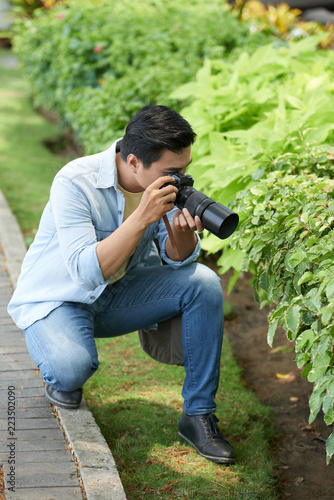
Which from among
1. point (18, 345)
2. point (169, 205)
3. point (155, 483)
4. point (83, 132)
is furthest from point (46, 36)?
point (155, 483)

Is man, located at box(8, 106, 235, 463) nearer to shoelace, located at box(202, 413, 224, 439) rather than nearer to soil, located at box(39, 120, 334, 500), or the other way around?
shoelace, located at box(202, 413, 224, 439)

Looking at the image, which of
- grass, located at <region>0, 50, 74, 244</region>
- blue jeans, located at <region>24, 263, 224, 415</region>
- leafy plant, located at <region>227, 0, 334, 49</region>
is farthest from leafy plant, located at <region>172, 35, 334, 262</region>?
leafy plant, located at <region>227, 0, 334, 49</region>

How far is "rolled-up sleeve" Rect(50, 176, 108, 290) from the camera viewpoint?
2.42 metres

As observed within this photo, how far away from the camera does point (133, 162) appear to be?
99.3 inches

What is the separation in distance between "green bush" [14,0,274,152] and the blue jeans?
226cm

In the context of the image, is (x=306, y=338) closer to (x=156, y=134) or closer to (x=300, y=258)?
(x=300, y=258)

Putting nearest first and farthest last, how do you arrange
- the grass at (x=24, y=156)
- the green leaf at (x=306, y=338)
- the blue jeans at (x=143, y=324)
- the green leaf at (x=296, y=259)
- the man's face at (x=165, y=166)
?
the green leaf at (x=306, y=338) → the green leaf at (x=296, y=259) → the man's face at (x=165, y=166) → the blue jeans at (x=143, y=324) → the grass at (x=24, y=156)

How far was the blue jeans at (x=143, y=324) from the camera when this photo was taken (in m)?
2.58

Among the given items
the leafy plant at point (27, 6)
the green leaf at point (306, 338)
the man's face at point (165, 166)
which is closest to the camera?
the green leaf at point (306, 338)

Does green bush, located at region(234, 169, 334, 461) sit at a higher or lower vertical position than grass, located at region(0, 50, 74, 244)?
higher

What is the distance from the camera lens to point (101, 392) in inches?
123

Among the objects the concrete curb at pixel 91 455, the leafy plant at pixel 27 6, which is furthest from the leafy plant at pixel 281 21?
the concrete curb at pixel 91 455

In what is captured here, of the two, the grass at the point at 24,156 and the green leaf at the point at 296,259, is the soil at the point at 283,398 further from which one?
the grass at the point at 24,156

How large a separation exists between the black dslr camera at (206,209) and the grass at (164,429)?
99 centimetres
